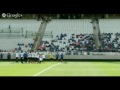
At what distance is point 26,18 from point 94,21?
251 inches

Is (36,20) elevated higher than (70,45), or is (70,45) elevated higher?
(36,20)

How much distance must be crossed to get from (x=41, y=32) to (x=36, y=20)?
1.23m

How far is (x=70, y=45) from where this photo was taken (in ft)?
111

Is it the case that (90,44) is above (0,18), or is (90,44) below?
below

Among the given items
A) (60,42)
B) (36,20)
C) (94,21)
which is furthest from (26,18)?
(94,21)
